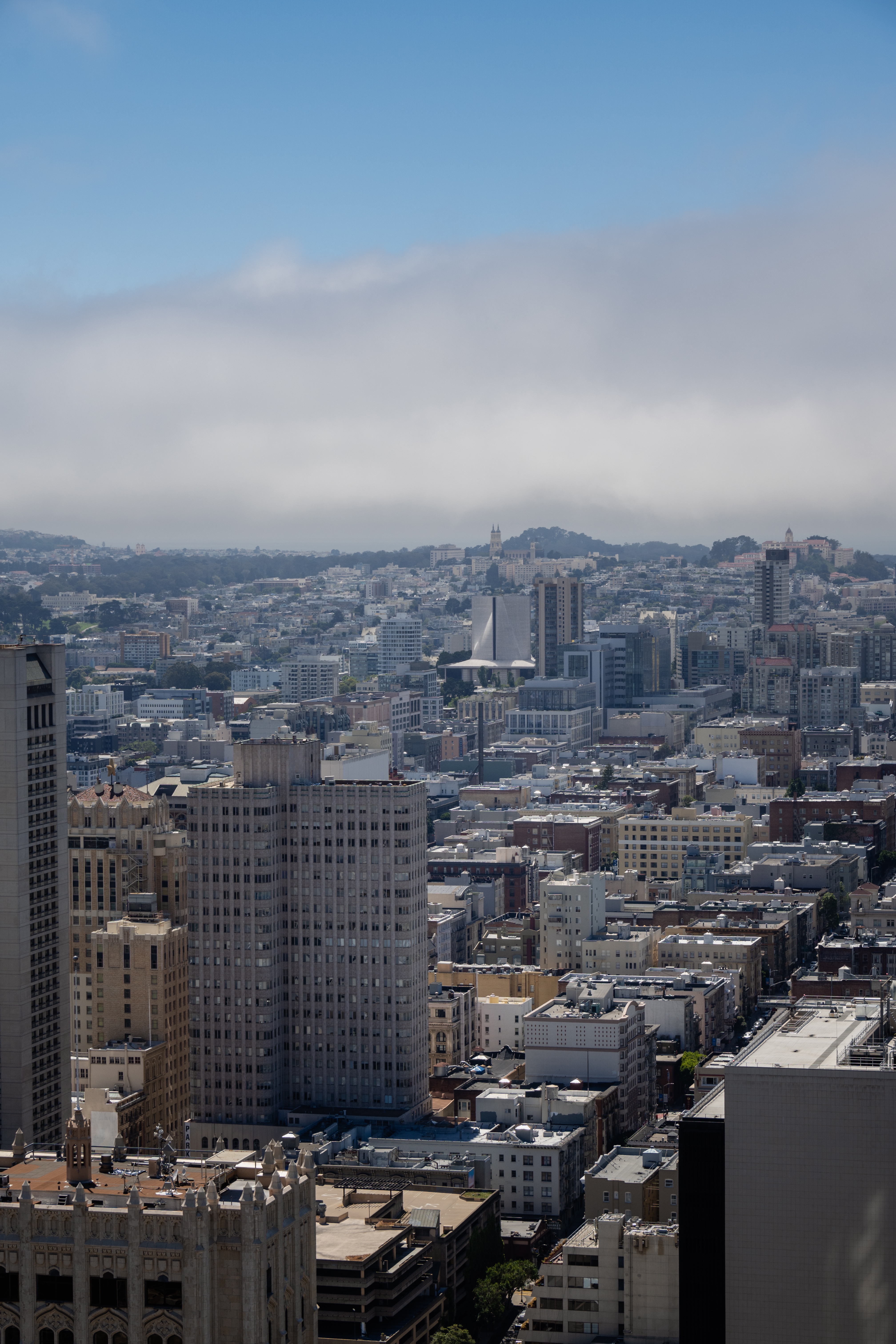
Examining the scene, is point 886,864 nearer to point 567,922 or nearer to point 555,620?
point 567,922

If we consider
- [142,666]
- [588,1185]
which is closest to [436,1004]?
[588,1185]

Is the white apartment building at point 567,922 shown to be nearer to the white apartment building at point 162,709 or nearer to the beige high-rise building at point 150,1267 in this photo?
the beige high-rise building at point 150,1267

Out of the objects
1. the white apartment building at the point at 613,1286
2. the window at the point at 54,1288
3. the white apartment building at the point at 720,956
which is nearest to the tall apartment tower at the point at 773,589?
the white apartment building at the point at 720,956

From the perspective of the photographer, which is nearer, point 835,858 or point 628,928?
point 628,928

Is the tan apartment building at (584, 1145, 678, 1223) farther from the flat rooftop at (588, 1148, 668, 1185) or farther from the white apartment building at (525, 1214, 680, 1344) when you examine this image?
the white apartment building at (525, 1214, 680, 1344)

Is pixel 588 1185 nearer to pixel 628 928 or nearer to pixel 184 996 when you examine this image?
pixel 184 996

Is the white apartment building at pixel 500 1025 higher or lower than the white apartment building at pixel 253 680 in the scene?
lower
